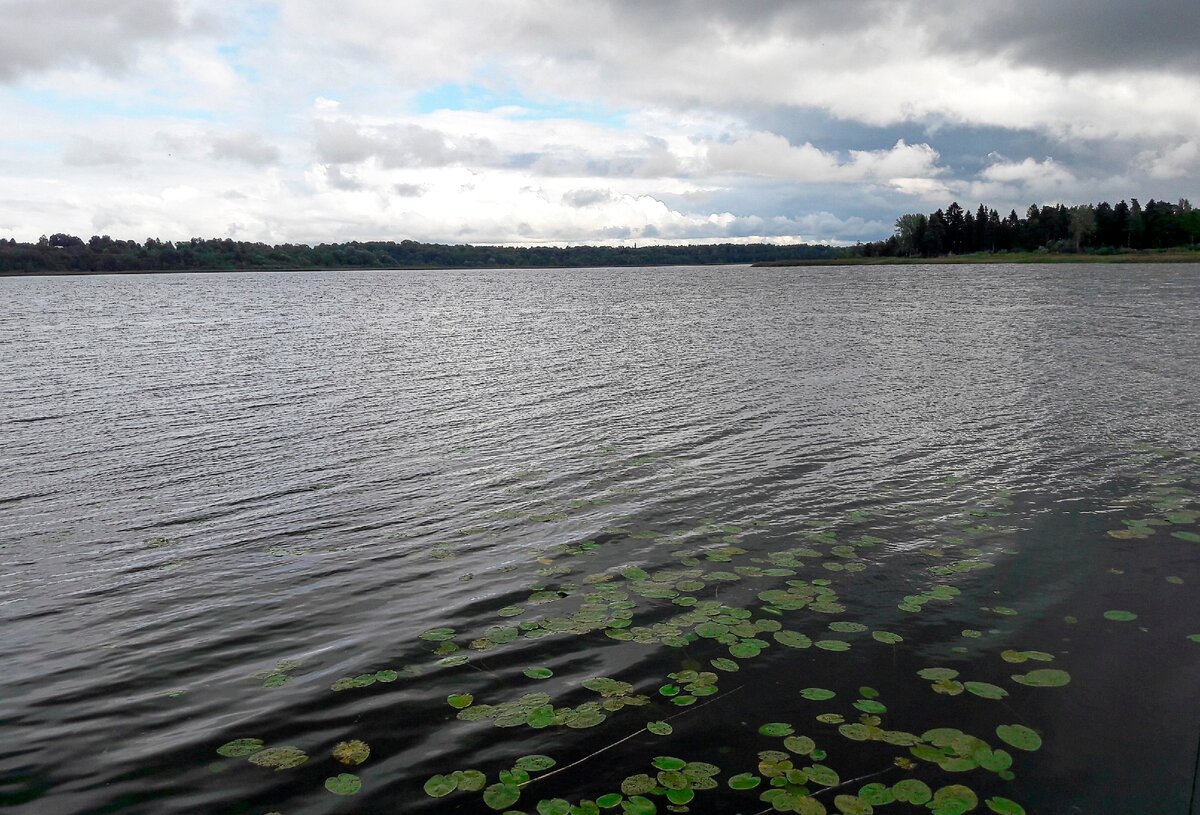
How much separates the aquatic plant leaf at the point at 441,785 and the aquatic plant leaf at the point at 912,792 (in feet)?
12.9

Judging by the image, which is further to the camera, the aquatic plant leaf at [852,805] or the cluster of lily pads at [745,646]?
the cluster of lily pads at [745,646]

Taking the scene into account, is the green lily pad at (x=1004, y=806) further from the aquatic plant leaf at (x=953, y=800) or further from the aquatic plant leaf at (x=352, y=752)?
the aquatic plant leaf at (x=352, y=752)

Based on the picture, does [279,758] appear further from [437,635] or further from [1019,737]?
[1019,737]

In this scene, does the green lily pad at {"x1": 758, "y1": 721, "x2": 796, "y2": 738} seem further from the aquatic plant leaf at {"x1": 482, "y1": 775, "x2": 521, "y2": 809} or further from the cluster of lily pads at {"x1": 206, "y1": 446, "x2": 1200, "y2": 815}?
the aquatic plant leaf at {"x1": 482, "y1": 775, "x2": 521, "y2": 809}

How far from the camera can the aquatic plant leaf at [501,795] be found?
26.8 feet

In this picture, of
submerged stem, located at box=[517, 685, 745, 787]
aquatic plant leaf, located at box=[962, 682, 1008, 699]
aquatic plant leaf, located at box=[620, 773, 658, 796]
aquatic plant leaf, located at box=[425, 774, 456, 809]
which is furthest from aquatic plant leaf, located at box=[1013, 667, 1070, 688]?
aquatic plant leaf, located at box=[425, 774, 456, 809]

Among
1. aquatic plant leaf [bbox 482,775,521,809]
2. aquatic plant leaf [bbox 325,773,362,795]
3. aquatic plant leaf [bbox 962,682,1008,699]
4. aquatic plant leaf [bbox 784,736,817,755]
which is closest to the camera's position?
aquatic plant leaf [bbox 482,775,521,809]

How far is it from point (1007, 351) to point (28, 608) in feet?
154

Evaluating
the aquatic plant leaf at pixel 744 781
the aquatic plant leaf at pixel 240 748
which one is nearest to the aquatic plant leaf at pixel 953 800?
the aquatic plant leaf at pixel 744 781

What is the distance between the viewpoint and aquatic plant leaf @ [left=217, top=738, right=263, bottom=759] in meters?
9.23

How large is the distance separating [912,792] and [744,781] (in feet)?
5.54

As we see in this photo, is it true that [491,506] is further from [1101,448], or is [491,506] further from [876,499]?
[1101,448]

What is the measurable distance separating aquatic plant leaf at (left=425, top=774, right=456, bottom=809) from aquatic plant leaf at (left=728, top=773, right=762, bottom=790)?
2.30m

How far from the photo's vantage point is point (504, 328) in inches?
2889
